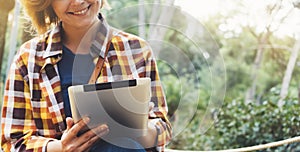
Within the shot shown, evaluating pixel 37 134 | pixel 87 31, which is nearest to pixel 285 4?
pixel 87 31

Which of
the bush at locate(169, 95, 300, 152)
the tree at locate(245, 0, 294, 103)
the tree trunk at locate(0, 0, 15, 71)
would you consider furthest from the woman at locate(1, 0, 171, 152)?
the tree at locate(245, 0, 294, 103)

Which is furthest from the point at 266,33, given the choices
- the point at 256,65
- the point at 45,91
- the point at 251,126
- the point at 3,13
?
the point at 45,91

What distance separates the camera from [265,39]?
3.06 metres

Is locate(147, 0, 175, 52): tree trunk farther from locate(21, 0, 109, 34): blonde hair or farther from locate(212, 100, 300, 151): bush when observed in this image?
locate(21, 0, 109, 34): blonde hair

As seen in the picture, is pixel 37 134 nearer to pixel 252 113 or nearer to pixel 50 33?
pixel 50 33

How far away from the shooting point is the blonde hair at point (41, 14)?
1.18 m

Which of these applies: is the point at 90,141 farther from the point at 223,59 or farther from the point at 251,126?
the point at 223,59

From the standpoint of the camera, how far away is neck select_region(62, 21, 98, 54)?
118 centimetres

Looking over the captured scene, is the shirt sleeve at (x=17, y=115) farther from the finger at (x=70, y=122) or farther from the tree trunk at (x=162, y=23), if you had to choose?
the tree trunk at (x=162, y=23)

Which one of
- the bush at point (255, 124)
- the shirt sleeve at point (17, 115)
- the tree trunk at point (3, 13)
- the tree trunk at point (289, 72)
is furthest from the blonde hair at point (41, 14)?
the tree trunk at point (289, 72)

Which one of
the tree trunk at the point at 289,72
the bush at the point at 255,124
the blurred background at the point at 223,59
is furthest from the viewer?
the tree trunk at the point at 289,72

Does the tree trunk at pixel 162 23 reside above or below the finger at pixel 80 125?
above

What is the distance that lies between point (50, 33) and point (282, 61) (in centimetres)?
216

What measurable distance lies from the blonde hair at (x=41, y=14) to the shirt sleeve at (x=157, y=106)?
8.1 inches
